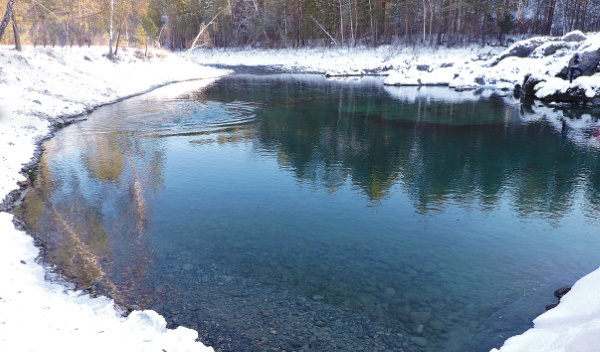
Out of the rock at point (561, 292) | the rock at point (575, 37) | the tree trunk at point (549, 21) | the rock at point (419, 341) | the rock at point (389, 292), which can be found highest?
the tree trunk at point (549, 21)

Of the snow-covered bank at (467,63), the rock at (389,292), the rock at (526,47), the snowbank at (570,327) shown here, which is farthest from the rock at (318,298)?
the rock at (526,47)

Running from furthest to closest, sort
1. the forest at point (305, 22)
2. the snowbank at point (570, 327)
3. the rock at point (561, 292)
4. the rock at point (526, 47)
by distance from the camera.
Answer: the forest at point (305, 22)
the rock at point (526, 47)
the rock at point (561, 292)
the snowbank at point (570, 327)

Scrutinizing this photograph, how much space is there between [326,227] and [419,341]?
4374 millimetres

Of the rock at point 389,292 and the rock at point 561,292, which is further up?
the rock at point 561,292

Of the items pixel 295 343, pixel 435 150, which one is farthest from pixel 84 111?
pixel 295 343

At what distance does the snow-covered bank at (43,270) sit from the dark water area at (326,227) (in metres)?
0.59

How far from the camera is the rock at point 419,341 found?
6.25 meters

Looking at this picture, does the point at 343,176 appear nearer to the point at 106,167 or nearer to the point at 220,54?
the point at 106,167

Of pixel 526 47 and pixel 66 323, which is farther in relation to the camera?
pixel 526 47

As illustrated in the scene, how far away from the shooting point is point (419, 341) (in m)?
6.31

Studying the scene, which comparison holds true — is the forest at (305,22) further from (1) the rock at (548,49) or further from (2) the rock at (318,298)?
(2) the rock at (318,298)

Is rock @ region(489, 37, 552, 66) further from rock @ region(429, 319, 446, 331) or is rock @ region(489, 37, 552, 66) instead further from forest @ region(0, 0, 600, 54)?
rock @ region(429, 319, 446, 331)

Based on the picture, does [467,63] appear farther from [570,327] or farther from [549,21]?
[570,327]

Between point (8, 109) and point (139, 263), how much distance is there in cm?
1674
